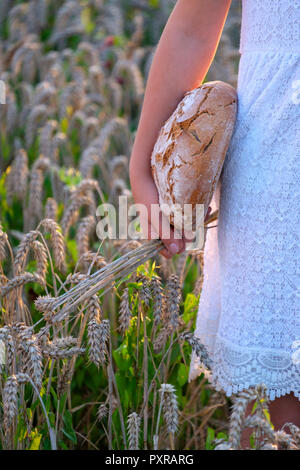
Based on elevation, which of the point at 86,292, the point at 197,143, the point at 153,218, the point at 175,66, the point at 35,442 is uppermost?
the point at 175,66

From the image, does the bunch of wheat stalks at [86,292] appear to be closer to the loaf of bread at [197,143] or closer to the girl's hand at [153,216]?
the girl's hand at [153,216]

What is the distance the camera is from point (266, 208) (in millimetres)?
973

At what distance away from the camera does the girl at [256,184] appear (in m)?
0.96

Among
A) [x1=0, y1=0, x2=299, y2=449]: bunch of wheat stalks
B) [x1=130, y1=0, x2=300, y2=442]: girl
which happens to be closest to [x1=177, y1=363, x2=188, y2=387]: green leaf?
[x1=0, y1=0, x2=299, y2=449]: bunch of wheat stalks

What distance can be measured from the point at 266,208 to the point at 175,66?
288mm

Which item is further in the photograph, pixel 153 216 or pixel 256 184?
pixel 153 216

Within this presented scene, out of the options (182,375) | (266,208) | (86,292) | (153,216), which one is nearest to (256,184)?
(266,208)

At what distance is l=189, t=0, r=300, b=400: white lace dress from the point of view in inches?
37.9

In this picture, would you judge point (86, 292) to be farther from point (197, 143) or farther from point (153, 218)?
point (197, 143)

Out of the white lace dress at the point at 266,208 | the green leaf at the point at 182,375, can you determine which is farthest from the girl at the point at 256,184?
the green leaf at the point at 182,375

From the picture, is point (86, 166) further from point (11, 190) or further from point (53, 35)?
point (53, 35)

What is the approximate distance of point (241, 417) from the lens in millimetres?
780
